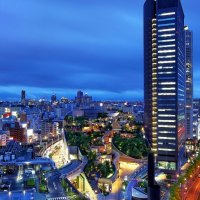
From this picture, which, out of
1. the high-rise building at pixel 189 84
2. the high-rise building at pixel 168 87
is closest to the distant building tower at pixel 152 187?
the high-rise building at pixel 168 87

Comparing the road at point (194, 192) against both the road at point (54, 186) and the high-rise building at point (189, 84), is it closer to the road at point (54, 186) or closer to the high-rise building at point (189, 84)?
the road at point (54, 186)

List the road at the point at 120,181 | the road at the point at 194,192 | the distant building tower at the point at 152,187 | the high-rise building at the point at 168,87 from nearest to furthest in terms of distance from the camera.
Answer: the distant building tower at the point at 152,187, the road at the point at 194,192, the road at the point at 120,181, the high-rise building at the point at 168,87

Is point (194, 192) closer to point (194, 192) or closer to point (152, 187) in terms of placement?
point (194, 192)

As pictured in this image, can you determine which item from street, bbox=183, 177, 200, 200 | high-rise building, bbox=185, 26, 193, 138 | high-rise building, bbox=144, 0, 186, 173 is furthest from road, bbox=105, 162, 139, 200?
high-rise building, bbox=185, 26, 193, 138

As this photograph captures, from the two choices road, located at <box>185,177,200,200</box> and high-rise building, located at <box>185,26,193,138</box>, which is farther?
high-rise building, located at <box>185,26,193,138</box>

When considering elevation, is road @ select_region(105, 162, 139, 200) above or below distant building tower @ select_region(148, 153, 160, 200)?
below

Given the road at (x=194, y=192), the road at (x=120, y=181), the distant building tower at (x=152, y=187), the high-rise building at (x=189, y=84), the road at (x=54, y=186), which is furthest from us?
the high-rise building at (x=189, y=84)

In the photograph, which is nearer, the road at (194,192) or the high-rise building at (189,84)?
the road at (194,192)

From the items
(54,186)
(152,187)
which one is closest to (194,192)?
(54,186)

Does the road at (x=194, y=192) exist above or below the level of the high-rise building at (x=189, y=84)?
below

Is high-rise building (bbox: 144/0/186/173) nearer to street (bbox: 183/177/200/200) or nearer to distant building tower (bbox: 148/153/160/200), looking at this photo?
street (bbox: 183/177/200/200)

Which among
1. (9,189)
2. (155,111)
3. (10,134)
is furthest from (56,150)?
(9,189)
